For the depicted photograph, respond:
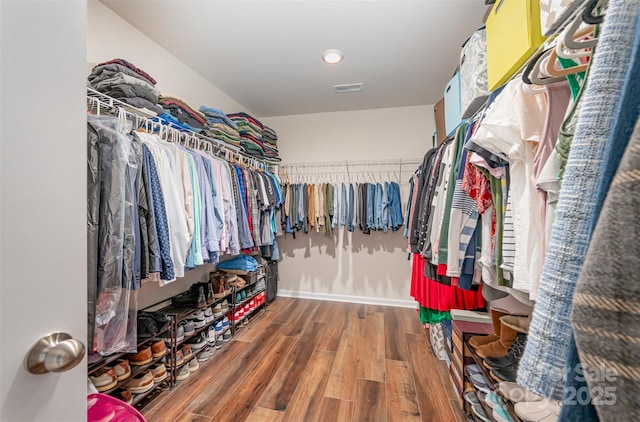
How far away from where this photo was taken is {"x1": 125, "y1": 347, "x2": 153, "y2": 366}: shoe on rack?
149cm

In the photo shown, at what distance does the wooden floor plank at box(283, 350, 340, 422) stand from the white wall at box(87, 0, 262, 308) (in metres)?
1.31

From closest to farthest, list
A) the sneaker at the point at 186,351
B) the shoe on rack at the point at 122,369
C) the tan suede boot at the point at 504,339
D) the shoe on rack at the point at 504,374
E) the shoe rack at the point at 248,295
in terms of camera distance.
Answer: the shoe on rack at the point at 504,374
the tan suede boot at the point at 504,339
the shoe on rack at the point at 122,369
the sneaker at the point at 186,351
the shoe rack at the point at 248,295

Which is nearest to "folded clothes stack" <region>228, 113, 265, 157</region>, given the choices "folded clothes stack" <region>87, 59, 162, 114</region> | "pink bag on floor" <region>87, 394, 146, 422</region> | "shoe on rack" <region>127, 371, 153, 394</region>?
"folded clothes stack" <region>87, 59, 162, 114</region>

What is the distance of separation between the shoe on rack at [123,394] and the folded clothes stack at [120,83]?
1631 millimetres

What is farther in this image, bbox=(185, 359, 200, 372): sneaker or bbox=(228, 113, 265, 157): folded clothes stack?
bbox=(228, 113, 265, 157): folded clothes stack

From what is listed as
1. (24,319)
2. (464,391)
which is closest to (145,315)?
(24,319)

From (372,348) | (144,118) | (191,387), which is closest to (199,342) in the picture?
(191,387)

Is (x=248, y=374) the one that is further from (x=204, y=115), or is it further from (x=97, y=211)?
(x=204, y=115)

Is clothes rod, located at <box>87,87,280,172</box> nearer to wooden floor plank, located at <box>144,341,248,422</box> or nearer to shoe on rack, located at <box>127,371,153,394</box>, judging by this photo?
shoe on rack, located at <box>127,371,153,394</box>

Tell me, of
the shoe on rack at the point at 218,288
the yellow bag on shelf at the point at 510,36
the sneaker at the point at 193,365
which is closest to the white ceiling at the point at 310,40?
the yellow bag on shelf at the point at 510,36

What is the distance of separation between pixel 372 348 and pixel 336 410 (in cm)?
78

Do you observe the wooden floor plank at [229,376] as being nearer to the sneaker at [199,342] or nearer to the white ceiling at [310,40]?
the sneaker at [199,342]

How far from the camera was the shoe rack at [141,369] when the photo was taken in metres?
1.27

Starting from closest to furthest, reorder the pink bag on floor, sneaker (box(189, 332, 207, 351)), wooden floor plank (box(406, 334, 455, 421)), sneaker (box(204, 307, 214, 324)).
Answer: the pink bag on floor < wooden floor plank (box(406, 334, 455, 421)) < sneaker (box(189, 332, 207, 351)) < sneaker (box(204, 307, 214, 324))
